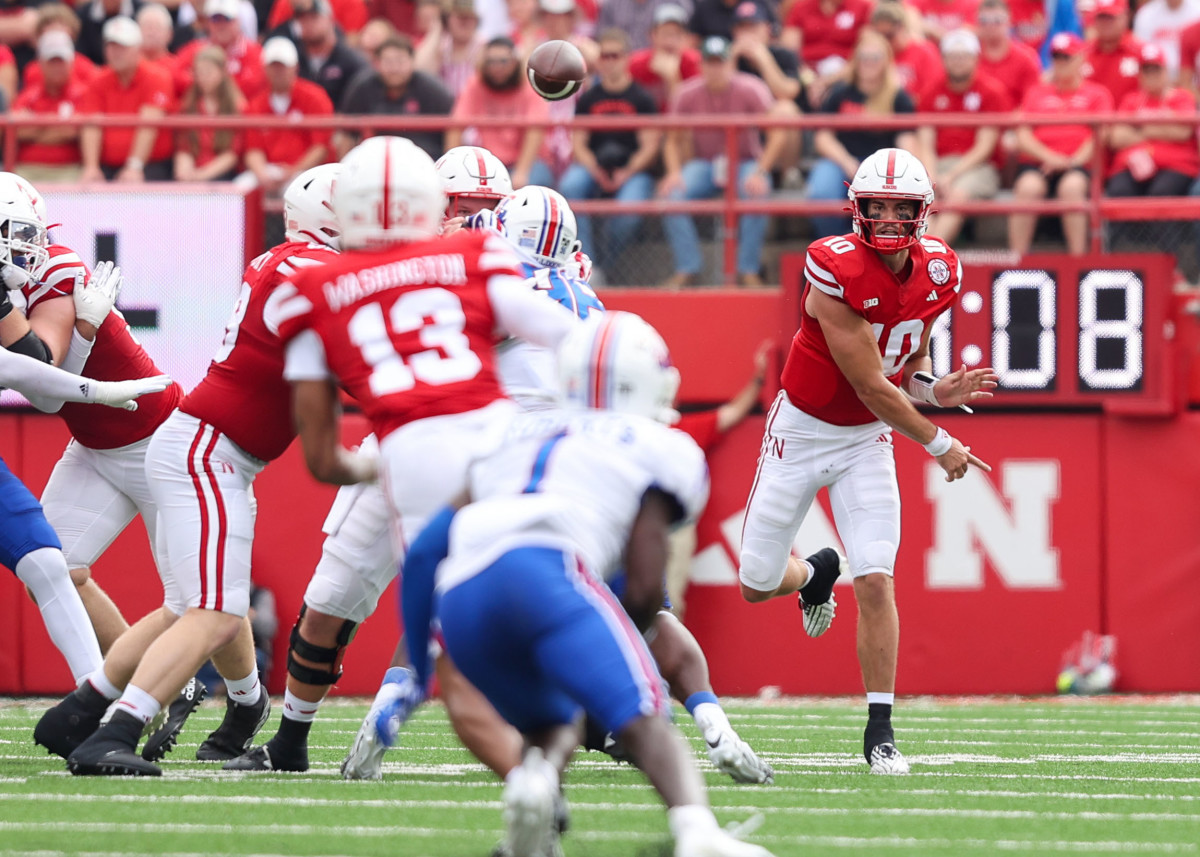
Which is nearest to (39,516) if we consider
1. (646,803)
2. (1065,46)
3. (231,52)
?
(646,803)

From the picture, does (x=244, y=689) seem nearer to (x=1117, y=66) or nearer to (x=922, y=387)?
→ (x=922, y=387)

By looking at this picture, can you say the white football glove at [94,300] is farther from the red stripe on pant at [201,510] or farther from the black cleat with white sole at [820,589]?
the black cleat with white sole at [820,589]

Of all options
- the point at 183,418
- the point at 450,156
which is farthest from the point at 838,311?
the point at 183,418

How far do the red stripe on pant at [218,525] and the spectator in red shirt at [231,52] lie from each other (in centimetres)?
629

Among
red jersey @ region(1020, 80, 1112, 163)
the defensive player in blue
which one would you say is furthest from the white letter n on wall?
the defensive player in blue

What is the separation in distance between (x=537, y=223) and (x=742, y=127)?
15.3ft

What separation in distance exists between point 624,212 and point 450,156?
3.41 m

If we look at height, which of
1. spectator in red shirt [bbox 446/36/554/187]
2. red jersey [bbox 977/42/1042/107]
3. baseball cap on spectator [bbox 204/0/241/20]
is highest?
baseball cap on spectator [bbox 204/0/241/20]

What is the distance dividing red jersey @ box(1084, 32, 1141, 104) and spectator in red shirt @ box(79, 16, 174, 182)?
5.58 m

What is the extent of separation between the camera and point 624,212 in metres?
9.96

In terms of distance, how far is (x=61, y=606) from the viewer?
6004 mm

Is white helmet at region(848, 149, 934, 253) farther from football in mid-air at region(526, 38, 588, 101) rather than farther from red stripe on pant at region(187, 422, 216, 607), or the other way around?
red stripe on pant at region(187, 422, 216, 607)

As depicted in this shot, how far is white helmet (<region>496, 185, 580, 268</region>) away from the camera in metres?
5.71

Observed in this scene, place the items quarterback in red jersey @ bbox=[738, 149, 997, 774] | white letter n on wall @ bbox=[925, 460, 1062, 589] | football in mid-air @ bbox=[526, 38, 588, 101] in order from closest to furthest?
1. quarterback in red jersey @ bbox=[738, 149, 997, 774]
2. football in mid-air @ bbox=[526, 38, 588, 101]
3. white letter n on wall @ bbox=[925, 460, 1062, 589]
